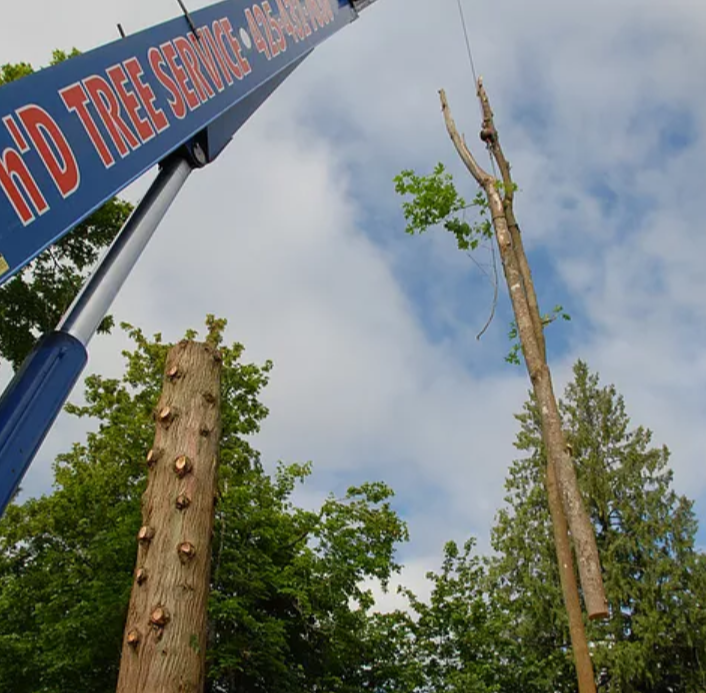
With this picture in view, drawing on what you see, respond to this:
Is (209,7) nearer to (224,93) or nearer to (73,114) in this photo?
(224,93)

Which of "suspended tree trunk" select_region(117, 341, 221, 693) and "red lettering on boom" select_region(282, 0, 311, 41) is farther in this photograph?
"red lettering on boom" select_region(282, 0, 311, 41)

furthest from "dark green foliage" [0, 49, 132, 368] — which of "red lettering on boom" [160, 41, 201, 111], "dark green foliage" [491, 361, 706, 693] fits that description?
A: "dark green foliage" [491, 361, 706, 693]

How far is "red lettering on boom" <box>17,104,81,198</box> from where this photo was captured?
71.3 inches

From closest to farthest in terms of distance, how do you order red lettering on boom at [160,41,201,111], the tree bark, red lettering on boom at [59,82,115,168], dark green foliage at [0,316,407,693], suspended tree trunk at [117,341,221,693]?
red lettering on boom at [59,82,115,168]
red lettering on boom at [160,41,201,111]
suspended tree trunk at [117,341,221,693]
the tree bark
dark green foliage at [0,316,407,693]

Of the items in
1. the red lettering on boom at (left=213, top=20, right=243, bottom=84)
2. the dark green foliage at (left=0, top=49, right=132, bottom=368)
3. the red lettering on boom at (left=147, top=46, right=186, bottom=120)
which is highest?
the dark green foliage at (left=0, top=49, right=132, bottom=368)

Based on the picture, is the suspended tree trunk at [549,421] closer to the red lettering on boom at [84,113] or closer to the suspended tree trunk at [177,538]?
the suspended tree trunk at [177,538]

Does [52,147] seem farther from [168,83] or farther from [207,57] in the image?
[207,57]

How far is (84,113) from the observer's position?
2.03 meters

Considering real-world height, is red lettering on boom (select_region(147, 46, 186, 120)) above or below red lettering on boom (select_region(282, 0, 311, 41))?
below

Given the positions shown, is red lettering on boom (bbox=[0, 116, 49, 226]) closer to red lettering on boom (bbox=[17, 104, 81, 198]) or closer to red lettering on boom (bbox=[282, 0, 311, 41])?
red lettering on boom (bbox=[17, 104, 81, 198])

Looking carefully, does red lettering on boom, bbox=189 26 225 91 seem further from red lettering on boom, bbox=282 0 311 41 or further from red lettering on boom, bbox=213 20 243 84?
red lettering on boom, bbox=282 0 311 41

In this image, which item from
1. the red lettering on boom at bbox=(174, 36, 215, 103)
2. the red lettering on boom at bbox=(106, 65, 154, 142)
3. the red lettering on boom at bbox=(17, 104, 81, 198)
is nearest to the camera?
the red lettering on boom at bbox=(17, 104, 81, 198)

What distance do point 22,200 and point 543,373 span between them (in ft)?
18.0

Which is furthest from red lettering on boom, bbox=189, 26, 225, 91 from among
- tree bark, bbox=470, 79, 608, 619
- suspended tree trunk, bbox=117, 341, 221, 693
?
tree bark, bbox=470, 79, 608, 619
